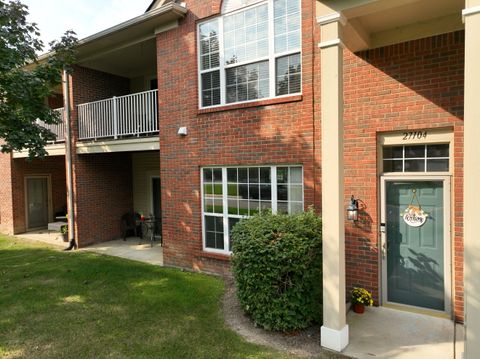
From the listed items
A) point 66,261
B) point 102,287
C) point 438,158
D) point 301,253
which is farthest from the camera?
point 66,261

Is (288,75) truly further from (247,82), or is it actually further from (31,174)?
(31,174)

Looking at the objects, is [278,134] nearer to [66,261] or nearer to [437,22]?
[437,22]

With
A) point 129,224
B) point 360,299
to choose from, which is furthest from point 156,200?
point 360,299

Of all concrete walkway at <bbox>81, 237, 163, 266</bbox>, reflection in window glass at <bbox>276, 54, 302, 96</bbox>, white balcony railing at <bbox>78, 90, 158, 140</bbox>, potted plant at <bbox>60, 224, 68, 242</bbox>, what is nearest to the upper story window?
reflection in window glass at <bbox>276, 54, 302, 96</bbox>

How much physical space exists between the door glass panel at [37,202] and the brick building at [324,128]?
515cm

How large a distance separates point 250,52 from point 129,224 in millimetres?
7695

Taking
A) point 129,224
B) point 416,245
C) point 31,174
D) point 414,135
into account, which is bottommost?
point 129,224

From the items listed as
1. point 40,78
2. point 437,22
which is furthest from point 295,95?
point 40,78

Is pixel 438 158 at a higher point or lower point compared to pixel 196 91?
lower

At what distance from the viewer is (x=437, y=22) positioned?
467 centimetres

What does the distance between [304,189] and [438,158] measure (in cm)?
215

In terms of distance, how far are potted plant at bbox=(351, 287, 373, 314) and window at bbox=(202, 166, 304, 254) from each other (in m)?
1.73

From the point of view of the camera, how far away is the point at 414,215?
5.11 meters

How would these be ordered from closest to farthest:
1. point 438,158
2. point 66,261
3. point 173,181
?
point 438,158, point 173,181, point 66,261
